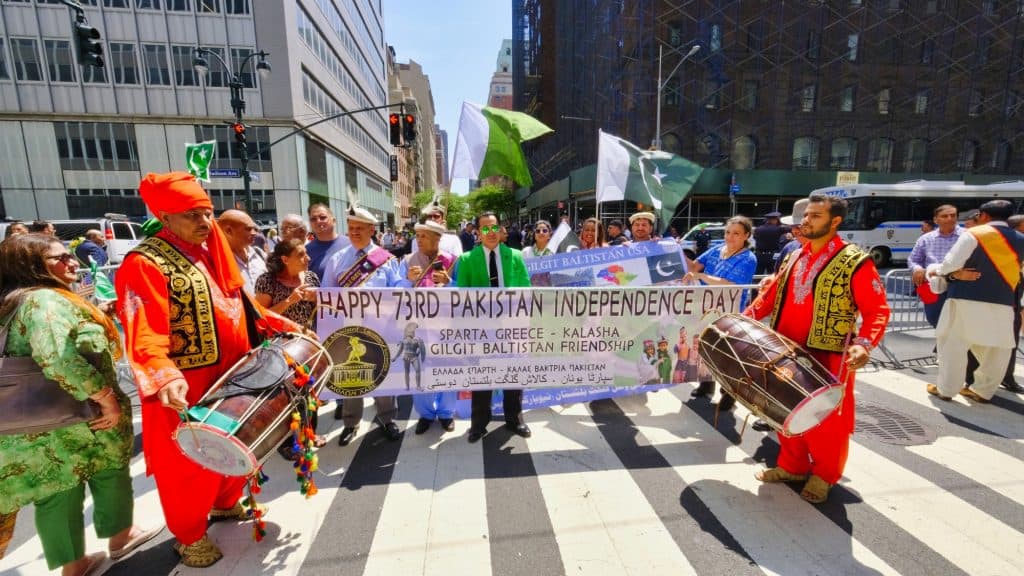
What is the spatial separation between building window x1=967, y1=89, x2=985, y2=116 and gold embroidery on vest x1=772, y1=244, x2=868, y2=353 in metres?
35.9

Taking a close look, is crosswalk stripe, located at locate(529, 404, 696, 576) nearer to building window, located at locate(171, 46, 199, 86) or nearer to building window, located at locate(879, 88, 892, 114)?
building window, located at locate(171, 46, 199, 86)

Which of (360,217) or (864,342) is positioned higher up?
(360,217)

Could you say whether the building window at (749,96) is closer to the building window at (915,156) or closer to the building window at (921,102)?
the building window at (921,102)

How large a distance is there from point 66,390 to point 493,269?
8.88 feet

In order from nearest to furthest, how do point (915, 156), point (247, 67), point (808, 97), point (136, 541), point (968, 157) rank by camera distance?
point (136, 541) < point (808, 97) < point (247, 67) < point (915, 156) < point (968, 157)

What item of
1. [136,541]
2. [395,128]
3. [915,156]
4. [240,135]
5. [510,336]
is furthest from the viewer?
[915,156]

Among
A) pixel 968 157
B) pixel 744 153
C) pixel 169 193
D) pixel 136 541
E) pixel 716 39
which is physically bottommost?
pixel 136 541

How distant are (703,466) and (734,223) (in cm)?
230

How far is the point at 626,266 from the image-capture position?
16.4ft

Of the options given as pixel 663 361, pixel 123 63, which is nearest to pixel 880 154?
pixel 663 361

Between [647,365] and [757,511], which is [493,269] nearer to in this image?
[647,365]

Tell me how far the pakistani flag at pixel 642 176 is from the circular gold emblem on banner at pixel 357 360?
3.04 meters

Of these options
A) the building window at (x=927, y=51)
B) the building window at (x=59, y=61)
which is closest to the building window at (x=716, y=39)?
the building window at (x=927, y=51)

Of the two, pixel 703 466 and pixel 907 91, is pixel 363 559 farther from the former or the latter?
pixel 907 91
